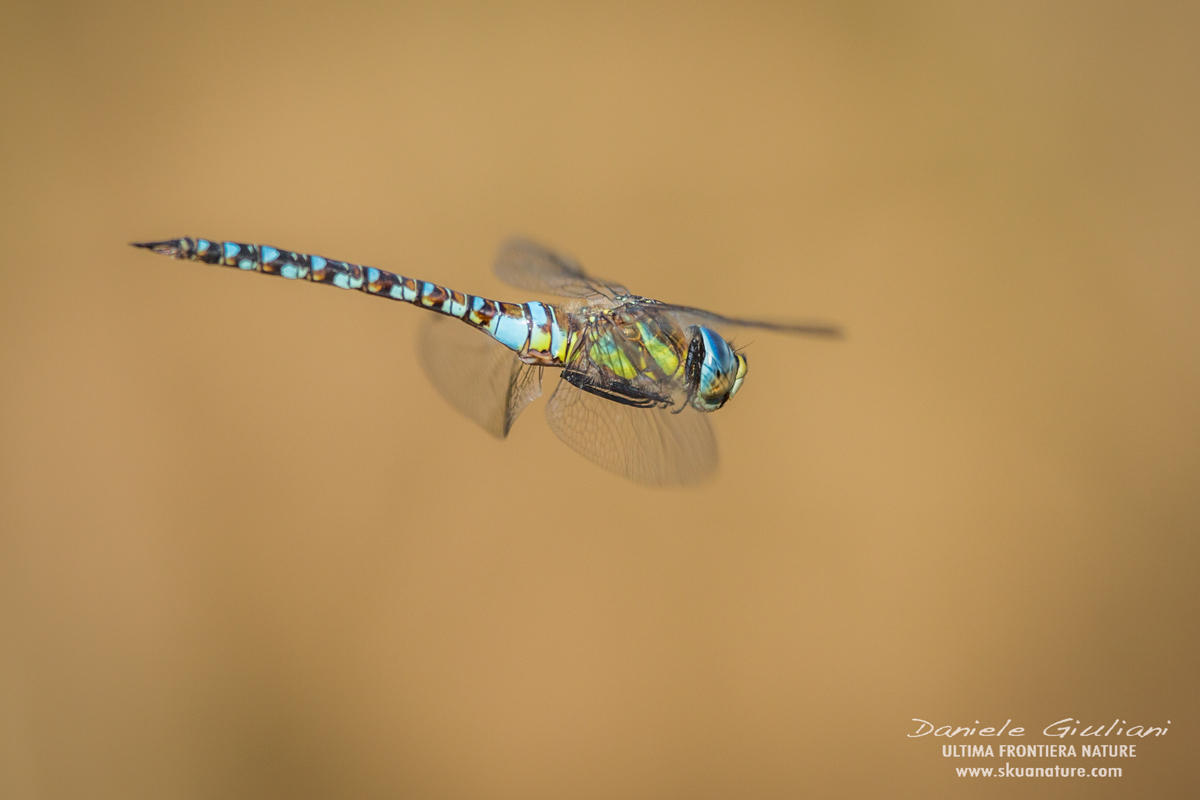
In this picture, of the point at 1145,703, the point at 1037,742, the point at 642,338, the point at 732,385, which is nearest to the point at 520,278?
the point at 642,338

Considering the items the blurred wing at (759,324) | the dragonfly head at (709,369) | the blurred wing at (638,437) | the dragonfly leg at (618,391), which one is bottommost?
the blurred wing at (638,437)

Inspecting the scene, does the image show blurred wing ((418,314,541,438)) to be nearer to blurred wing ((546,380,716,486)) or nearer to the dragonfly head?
blurred wing ((546,380,716,486))

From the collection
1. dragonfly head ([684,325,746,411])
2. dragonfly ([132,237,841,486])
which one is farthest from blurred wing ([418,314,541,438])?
dragonfly head ([684,325,746,411])

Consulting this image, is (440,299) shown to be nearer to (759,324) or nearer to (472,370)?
(472,370)

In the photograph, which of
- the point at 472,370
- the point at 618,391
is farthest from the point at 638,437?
the point at 472,370

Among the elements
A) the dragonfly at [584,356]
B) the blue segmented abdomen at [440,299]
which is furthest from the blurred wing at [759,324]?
the blue segmented abdomen at [440,299]

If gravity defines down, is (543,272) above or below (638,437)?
above

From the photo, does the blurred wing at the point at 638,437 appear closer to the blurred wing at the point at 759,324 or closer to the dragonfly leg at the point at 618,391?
the dragonfly leg at the point at 618,391

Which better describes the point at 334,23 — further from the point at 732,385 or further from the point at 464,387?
the point at 732,385
